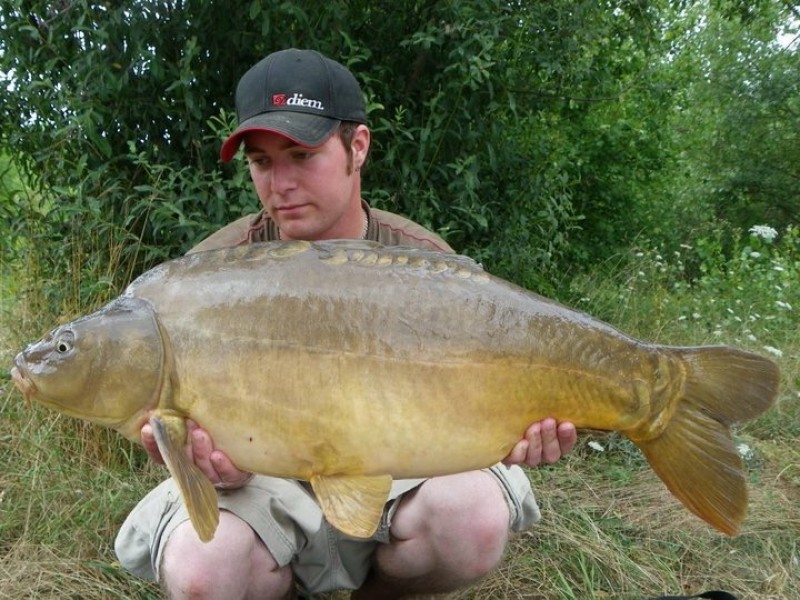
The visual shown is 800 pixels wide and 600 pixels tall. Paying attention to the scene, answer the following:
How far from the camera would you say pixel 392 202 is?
3.36 meters

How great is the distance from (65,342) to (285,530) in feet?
2.00

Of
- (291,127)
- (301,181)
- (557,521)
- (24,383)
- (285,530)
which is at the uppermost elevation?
(291,127)

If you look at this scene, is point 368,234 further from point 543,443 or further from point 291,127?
point 543,443

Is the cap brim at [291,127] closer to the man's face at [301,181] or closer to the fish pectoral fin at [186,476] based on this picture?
the man's face at [301,181]

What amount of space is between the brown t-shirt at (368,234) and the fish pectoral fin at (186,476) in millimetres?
722

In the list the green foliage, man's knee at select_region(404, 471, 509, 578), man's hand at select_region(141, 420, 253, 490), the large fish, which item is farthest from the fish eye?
the green foliage

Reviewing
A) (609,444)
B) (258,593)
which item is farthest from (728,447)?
(609,444)

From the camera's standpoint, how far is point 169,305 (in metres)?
1.38

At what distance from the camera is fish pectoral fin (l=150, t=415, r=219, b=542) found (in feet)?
4.34

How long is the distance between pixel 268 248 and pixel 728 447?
33.8 inches

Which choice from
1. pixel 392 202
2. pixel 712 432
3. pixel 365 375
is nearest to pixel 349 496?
pixel 365 375

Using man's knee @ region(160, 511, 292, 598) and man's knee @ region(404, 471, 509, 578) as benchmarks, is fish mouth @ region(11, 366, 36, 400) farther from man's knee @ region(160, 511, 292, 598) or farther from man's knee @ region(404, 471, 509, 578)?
man's knee @ region(404, 471, 509, 578)

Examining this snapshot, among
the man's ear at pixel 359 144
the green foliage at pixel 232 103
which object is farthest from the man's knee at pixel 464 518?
the green foliage at pixel 232 103

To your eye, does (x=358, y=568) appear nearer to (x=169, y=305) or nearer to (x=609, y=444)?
(x=169, y=305)
